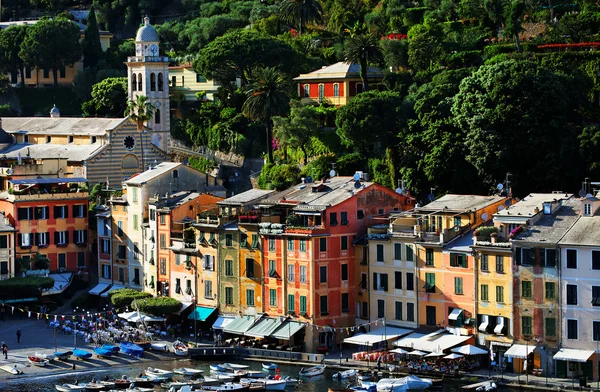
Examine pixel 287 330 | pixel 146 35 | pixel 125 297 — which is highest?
pixel 146 35

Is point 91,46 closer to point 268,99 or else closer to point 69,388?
point 268,99

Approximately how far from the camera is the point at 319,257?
110 metres

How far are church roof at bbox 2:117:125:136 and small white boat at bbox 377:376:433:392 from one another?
5737 centimetres

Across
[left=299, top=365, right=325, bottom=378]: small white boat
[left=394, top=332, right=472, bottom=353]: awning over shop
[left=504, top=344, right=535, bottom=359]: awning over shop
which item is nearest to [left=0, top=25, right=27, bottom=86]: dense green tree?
[left=299, top=365, right=325, bottom=378]: small white boat

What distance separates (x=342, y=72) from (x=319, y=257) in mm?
39630

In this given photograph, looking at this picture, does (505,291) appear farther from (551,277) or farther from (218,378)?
(218,378)

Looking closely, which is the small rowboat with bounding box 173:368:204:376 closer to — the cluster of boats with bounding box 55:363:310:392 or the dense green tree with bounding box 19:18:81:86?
the cluster of boats with bounding box 55:363:310:392

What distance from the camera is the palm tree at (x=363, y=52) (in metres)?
144

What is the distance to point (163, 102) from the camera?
159 metres

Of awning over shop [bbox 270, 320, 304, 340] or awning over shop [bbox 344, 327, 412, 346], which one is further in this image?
awning over shop [bbox 270, 320, 304, 340]

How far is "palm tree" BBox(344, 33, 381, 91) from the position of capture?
14362cm

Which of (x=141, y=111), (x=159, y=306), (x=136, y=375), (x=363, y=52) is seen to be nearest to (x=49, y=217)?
(x=159, y=306)

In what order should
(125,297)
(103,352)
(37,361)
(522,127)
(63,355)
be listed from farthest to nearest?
(125,297)
(522,127)
(103,352)
(63,355)
(37,361)

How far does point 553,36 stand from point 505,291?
4384 centimetres
